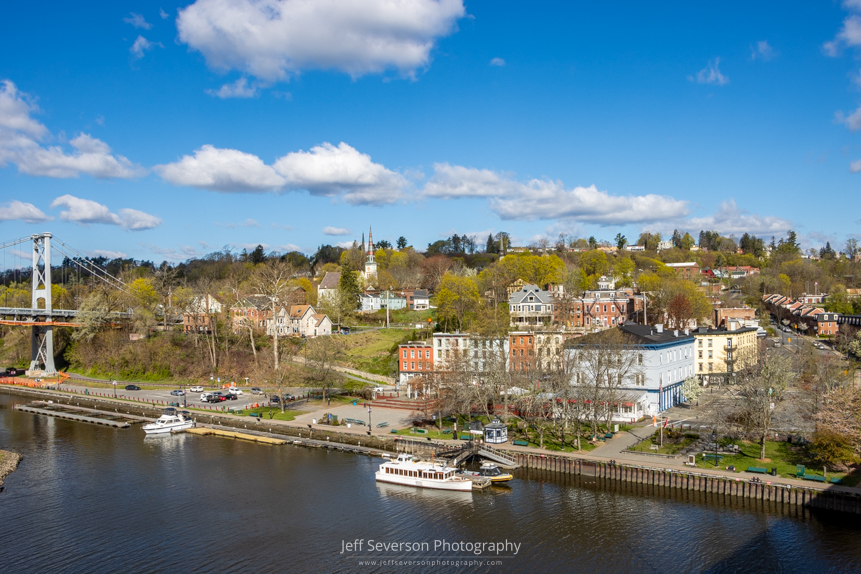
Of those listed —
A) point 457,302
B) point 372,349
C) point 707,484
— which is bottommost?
point 707,484

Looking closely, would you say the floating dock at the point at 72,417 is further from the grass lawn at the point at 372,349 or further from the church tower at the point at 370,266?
the church tower at the point at 370,266

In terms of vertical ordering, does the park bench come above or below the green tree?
below

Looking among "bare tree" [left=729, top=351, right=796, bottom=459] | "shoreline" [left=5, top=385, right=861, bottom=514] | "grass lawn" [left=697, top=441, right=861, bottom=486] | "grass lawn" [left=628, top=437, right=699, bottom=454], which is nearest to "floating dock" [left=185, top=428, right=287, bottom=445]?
"shoreline" [left=5, top=385, right=861, bottom=514]

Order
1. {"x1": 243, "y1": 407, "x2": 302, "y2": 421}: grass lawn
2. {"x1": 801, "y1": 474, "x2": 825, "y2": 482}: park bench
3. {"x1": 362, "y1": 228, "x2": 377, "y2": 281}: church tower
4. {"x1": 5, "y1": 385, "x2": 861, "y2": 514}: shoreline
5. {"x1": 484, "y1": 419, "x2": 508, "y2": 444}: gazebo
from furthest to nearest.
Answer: {"x1": 362, "y1": 228, "x2": 377, "y2": 281}: church tower
{"x1": 243, "y1": 407, "x2": 302, "y2": 421}: grass lawn
{"x1": 484, "y1": 419, "x2": 508, "y2": 444}: gazebo
{"x1": 801, "y1": 474, "x2": 825, "y2": 482}: park bench
{"x1": 5, "y1": 385, "x2": 861, "y2": 514}: shoreline

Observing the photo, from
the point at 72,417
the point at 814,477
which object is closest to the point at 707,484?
the point at 814,477

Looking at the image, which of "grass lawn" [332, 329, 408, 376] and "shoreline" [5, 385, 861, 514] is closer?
"shoreline" [5, 385, 861, 514]

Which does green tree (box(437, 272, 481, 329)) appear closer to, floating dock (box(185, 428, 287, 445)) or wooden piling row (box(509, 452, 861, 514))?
floating dock (box(185, 428, 287, 445))

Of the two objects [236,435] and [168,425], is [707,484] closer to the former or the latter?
[236,435]

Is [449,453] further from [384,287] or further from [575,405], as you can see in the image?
[384,287]
